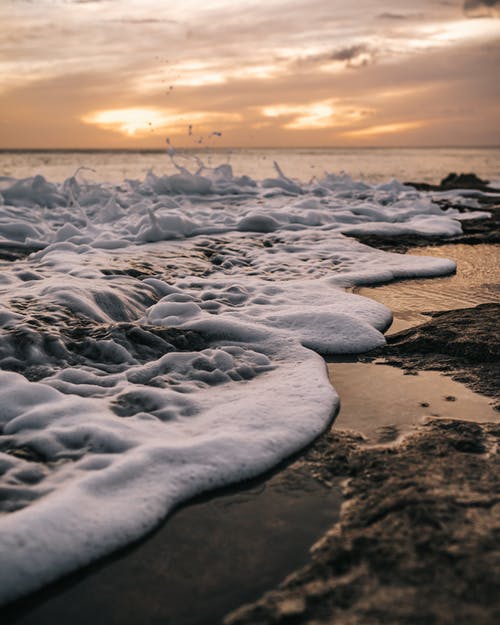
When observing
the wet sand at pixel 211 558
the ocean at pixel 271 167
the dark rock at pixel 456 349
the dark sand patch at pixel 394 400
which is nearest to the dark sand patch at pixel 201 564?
the wet sand at pixel 211 558

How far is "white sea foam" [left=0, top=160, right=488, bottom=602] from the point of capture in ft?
5.69

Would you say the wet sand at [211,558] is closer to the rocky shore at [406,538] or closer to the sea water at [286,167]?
the rocky shore at [406,538]

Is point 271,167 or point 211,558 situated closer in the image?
point 211,558

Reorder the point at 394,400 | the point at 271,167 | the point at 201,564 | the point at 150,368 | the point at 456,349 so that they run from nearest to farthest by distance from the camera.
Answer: the point at 201,564 < the point at 394,400 < the point at 150,368 < the point at 456,349 < the point at 271,167

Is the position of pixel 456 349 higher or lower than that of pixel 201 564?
higher

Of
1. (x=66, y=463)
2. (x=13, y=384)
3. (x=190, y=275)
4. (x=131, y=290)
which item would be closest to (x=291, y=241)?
(x=190, y=275)

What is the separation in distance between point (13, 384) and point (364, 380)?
5.28ft

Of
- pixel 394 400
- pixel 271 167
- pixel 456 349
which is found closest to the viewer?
pixel 394 400

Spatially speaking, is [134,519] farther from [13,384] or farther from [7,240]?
[7,240]

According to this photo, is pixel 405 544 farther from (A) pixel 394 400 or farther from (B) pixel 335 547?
(A) pixel 394 400

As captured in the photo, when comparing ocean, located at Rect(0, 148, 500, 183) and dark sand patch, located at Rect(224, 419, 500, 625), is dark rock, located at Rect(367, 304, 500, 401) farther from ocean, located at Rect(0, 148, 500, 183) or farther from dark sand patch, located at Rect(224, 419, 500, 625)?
ocean, located at Rect(0, 148, 500, 183)

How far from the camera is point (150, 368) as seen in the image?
2807 millimetres

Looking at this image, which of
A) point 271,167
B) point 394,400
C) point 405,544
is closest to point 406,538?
point 405,544

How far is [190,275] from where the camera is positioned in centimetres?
488
